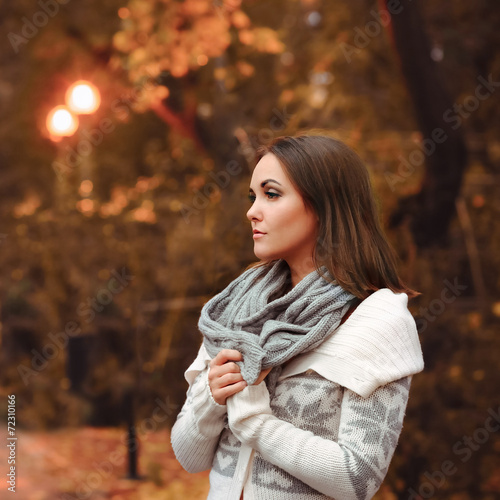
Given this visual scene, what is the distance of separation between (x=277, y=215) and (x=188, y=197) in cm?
268

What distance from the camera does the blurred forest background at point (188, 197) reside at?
126 inches

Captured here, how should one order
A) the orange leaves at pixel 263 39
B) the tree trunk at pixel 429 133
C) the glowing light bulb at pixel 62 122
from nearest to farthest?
the tree trunk at pixel 429 133 < the orange leaves at pixel 263 39 < the glowing light bulb at pixel 62 122

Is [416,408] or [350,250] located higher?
[350,250]

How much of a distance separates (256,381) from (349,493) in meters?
0.27

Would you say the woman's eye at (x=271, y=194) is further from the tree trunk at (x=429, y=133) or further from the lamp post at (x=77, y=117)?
the lamp post at (x=77, y=117)

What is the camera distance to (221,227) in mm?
3596

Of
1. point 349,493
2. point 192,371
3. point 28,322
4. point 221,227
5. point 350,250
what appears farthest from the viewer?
point 28,322

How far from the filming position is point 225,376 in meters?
1.18

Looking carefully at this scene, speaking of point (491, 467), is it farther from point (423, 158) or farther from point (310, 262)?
point (310, 262)

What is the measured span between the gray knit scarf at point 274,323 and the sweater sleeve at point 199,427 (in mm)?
103

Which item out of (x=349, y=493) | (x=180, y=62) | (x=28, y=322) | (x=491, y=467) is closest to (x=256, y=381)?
(x=349, y=493)

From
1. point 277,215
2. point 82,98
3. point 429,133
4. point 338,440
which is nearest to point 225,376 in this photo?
point 338,440

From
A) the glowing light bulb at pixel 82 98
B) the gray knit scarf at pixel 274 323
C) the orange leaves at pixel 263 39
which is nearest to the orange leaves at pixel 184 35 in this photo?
the orange leaves at pixel 263 39

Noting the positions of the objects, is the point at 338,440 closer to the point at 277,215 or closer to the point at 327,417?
the point at 327,417
